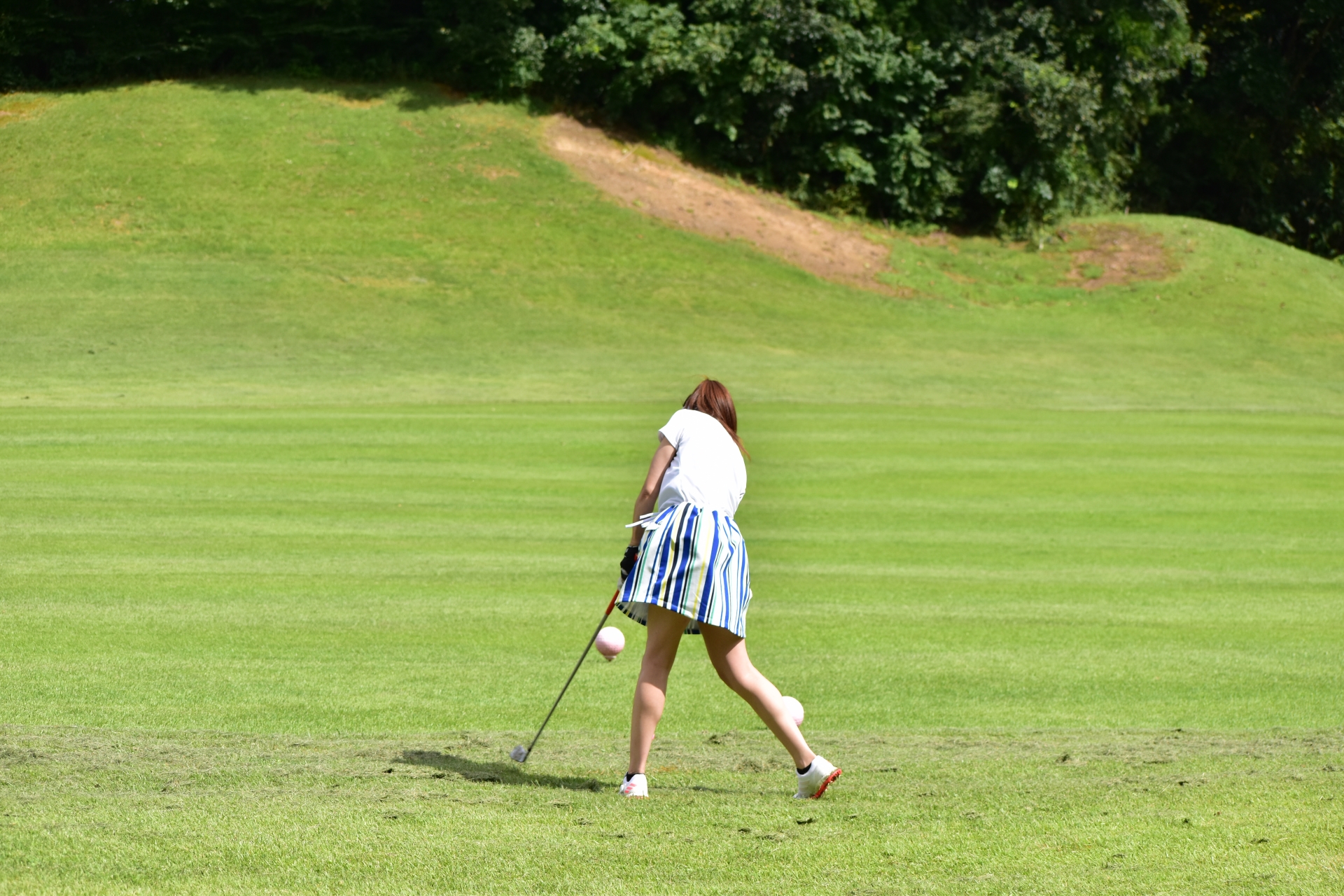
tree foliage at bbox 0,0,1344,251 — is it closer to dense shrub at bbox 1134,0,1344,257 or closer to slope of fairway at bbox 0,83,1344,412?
slope of fairway at bbox 0,83,1344,412

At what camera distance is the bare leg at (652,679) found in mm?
6473

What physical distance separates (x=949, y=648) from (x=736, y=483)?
15.2ft

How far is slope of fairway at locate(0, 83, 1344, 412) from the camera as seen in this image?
1204 inches

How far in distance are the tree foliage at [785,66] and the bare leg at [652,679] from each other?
40962mm

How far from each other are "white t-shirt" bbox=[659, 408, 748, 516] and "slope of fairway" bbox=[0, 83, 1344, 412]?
21.1 metres

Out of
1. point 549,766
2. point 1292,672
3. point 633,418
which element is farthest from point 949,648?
point 633,418


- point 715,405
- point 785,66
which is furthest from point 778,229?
point 715,405

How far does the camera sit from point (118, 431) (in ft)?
68.3

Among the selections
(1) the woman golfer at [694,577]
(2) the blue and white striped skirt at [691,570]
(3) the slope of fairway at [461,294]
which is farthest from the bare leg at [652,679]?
(3) the slope of fairway at [461,294]

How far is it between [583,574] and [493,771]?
6.15 m

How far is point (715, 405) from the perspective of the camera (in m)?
6.71

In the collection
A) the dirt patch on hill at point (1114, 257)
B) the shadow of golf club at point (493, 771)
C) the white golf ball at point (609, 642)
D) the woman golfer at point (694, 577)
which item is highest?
the woman golfer at point (694, 577)

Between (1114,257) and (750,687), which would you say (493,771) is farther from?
(1114,257)

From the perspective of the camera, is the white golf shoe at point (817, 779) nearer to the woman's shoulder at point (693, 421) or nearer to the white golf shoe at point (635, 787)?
the white golf shoe at point (635, 787)
